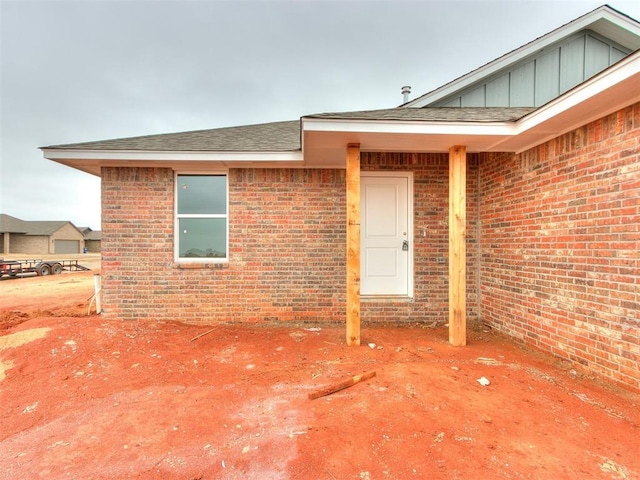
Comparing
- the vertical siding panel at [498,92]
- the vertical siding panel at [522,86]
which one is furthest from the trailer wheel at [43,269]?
the vertical siding panel at [522,86]

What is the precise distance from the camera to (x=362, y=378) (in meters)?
3.07

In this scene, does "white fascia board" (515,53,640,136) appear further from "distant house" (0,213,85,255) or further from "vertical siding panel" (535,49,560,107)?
"distant house" (0,213,85,255)

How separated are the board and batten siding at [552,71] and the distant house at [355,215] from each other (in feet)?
0.08

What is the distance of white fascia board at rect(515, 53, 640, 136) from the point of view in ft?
7.99

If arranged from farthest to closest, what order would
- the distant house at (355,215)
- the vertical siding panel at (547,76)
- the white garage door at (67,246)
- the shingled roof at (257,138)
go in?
the white garage door at (67,246), the vertical siding panel at (547,76), the distant house at (355,215), the shingled roof at (257,138)

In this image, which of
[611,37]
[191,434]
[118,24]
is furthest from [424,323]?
[118,24]

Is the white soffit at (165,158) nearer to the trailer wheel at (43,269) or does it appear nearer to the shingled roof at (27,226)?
the trailer wheel at (43,269)

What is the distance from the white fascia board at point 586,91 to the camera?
2436mm

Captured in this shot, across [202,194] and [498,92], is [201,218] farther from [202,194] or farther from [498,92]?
[498,92]

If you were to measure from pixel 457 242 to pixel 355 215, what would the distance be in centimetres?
146

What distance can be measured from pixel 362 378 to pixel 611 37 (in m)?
8.09

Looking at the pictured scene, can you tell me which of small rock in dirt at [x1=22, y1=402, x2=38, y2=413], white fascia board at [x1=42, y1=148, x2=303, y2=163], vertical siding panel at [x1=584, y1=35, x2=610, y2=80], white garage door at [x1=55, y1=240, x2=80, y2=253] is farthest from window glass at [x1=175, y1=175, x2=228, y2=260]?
white garage door at [x1=55, y1=240, x2=80, y2=253]

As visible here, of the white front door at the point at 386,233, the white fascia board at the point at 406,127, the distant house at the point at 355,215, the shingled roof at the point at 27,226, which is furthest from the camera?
the shingled roof at the point at 27,226

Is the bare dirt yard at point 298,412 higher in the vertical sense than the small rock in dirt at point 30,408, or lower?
higher
